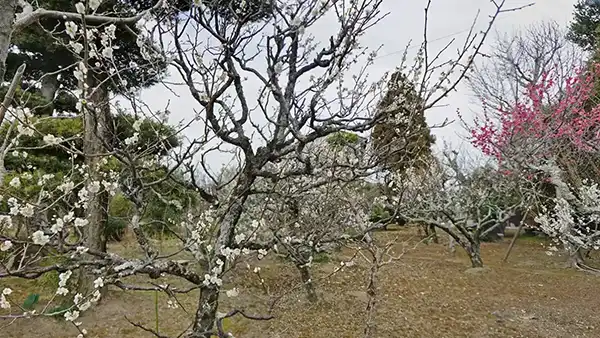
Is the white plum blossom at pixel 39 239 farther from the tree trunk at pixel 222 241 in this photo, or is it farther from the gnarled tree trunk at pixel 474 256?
the gnarled tree trunk at pixel 474 256

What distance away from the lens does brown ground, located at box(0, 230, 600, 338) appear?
4.28 m

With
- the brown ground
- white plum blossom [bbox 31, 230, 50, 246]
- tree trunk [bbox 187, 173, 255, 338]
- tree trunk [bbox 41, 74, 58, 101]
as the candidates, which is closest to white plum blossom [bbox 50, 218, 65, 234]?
white plum blossom [bbox 31, 230, 50, 246]

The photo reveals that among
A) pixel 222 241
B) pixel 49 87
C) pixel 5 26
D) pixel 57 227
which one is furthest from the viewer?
pixel 49 87

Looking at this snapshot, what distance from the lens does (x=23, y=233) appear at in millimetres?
6312

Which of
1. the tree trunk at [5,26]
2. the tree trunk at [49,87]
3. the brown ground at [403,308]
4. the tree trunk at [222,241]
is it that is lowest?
the brown ground at [403,308]

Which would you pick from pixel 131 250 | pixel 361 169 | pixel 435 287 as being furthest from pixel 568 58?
pixel 131 250

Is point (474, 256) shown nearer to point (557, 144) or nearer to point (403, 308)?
point (557, 144)

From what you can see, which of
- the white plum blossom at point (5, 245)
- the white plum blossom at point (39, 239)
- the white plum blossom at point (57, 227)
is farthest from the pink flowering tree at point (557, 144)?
the white plum blossom at point (5, 245)

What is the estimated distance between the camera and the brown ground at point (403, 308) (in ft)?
14.0

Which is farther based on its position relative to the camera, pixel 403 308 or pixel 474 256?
pixel 474 256

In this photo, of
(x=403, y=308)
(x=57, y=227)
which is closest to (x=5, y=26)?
(x=57, y=227)

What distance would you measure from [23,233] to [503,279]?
26.7 ft

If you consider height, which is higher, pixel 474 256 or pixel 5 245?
pixel 5 245

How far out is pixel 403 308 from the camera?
17.0 feet
